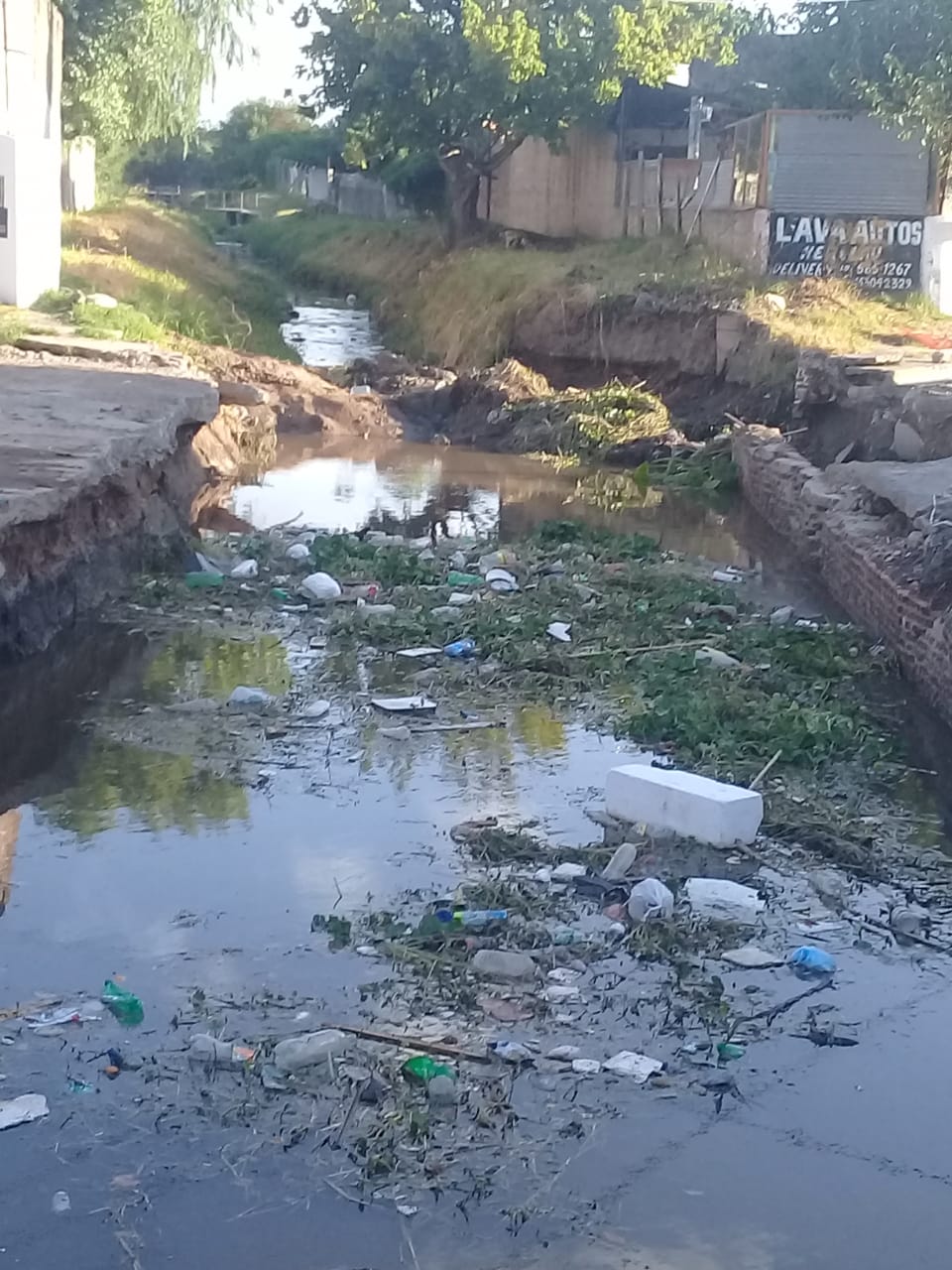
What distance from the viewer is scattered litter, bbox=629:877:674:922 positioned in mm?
5496

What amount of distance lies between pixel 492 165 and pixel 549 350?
7654 mm

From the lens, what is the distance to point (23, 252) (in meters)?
18.6

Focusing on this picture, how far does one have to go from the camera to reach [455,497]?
15.7m

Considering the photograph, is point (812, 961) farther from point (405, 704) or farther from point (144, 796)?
point (405, 704)

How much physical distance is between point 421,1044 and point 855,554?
7017 millimetres

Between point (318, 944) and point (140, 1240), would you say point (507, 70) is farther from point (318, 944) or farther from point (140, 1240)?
point (140, 1240)

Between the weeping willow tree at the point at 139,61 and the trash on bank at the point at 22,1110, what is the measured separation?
24.5m

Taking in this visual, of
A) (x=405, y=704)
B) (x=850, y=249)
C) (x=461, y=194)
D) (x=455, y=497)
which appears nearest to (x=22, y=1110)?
(x=405, y=704)

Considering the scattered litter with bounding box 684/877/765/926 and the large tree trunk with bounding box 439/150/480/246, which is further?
the large tree trunk with bounding box 439/150/480/246

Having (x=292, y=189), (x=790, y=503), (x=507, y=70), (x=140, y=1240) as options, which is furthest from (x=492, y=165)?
(x=292, y=189)

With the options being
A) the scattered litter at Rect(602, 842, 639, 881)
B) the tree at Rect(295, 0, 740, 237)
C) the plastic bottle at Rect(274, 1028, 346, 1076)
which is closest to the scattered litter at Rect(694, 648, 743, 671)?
the scattered litter at Rect(602, 842, 639, 881)

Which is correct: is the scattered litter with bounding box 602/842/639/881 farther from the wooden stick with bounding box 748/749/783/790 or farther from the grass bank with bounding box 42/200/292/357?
the grass bank with bounding box 42/200/292/357

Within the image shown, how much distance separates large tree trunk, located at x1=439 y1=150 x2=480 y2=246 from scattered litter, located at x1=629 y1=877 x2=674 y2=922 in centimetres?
2370

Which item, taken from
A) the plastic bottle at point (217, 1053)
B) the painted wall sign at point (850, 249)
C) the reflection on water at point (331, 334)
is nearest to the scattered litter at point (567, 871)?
the plastic bottle at point (217, 1053)
